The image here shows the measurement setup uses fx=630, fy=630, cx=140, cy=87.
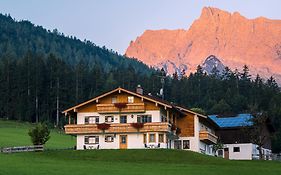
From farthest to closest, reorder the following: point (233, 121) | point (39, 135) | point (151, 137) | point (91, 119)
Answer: point (233, 121)
point (91, 119)
point (151, 137)
point (39, 135)

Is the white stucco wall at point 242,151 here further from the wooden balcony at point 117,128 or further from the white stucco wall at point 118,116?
the wooden balcony at point 117,128

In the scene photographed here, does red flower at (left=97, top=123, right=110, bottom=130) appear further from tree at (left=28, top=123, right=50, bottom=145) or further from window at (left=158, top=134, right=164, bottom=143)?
tree at (left=28, top=123, right=50, bottom=145)

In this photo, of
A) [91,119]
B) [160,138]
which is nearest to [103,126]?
[91,119]

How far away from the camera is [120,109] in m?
70.4

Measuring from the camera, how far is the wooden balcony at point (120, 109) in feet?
228

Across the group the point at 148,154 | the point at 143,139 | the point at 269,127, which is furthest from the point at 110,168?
the point at 269,127

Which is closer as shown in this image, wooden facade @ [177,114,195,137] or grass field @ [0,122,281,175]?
grass field @ [0,122,281,175]

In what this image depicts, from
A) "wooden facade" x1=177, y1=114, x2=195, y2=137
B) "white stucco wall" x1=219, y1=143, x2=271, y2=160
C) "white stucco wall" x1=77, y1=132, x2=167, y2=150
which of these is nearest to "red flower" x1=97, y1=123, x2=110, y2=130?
"white stucco wall" x1=77, y1=132, x2=167, y2=150

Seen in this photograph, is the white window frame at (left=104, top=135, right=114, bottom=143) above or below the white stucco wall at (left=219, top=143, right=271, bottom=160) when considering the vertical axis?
above

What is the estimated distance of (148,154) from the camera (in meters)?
57.8

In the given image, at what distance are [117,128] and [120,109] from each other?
7.92ft

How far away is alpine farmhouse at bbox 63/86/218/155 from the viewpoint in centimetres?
6850

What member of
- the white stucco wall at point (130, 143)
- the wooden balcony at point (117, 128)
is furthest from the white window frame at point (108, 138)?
the wooden balcony at point (117, 128)

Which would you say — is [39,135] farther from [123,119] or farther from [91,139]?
[123,119]
